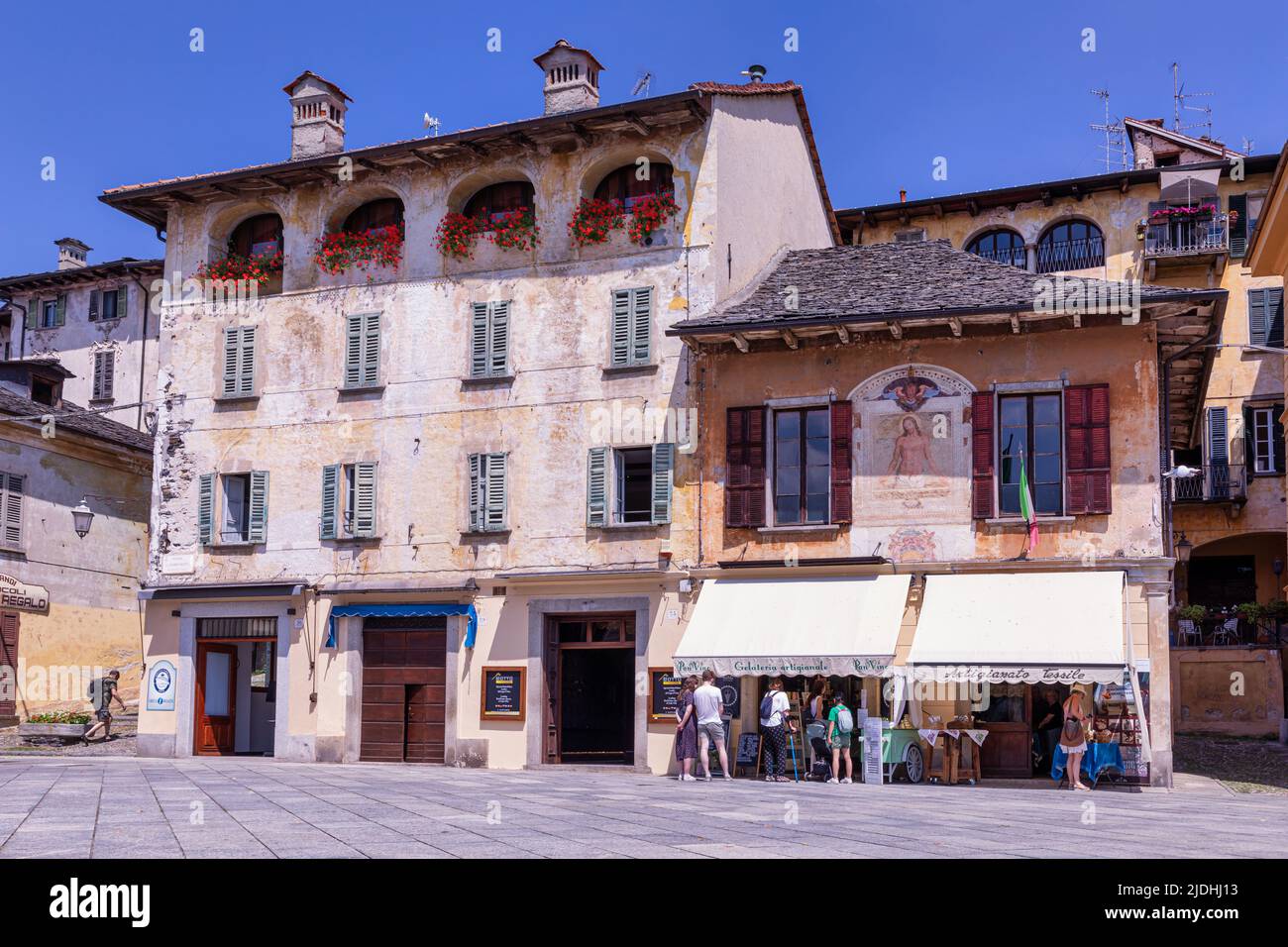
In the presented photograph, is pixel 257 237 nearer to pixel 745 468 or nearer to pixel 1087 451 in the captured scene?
pixel 745 468

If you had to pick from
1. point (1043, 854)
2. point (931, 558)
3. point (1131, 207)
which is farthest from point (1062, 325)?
point (1131, 207)

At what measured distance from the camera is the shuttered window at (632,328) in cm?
2627

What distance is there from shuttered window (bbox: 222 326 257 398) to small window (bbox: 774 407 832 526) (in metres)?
10.6

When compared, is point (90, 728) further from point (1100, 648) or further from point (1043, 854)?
point (1043, 854)

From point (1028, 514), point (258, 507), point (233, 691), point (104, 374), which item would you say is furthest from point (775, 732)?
point (104, 374)

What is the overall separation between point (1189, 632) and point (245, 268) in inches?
952

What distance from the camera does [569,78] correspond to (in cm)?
2902

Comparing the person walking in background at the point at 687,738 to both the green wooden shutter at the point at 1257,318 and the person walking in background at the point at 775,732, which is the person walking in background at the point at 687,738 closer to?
the person walking in background at the point at 775,732

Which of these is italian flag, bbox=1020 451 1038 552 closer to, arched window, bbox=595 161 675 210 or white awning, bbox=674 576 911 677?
white awning, bbox=674 576 911 677

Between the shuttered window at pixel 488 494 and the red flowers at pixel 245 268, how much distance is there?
20.7 feet

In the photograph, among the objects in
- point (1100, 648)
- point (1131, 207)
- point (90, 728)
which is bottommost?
point (90, 728)

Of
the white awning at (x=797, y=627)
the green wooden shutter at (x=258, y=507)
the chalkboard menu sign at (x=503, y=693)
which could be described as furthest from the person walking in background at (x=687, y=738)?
the green wooden shutter at (x=258, y=507)

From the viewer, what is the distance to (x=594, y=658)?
2683cm
